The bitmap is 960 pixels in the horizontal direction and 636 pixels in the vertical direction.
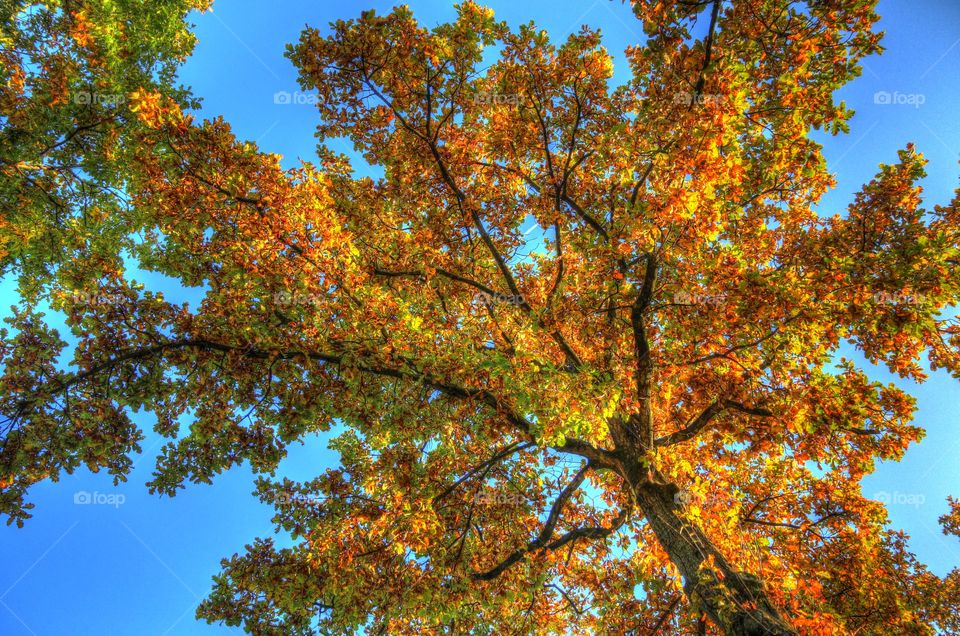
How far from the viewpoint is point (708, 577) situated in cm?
517

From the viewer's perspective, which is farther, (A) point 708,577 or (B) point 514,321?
(B) point 514,321

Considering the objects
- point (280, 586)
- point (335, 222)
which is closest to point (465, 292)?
point (335, 222)

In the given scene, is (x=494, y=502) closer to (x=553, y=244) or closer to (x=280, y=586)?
(x=280, y=586)

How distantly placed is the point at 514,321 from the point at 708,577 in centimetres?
522

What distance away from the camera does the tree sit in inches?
214

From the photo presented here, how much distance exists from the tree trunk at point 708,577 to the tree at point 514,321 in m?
0.04

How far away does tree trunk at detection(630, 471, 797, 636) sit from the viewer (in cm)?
486

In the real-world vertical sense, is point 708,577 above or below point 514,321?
below

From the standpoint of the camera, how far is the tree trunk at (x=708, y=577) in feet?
15.9

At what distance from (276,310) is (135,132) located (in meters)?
3.46

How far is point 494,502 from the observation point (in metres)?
7.89

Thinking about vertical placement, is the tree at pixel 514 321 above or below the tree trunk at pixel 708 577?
above

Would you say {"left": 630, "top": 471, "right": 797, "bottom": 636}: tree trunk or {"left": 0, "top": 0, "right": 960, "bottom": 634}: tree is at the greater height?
{"left": 0, "top": 0, "right": 960, "bottom": 634}: tree

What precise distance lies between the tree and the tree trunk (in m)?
0.04
